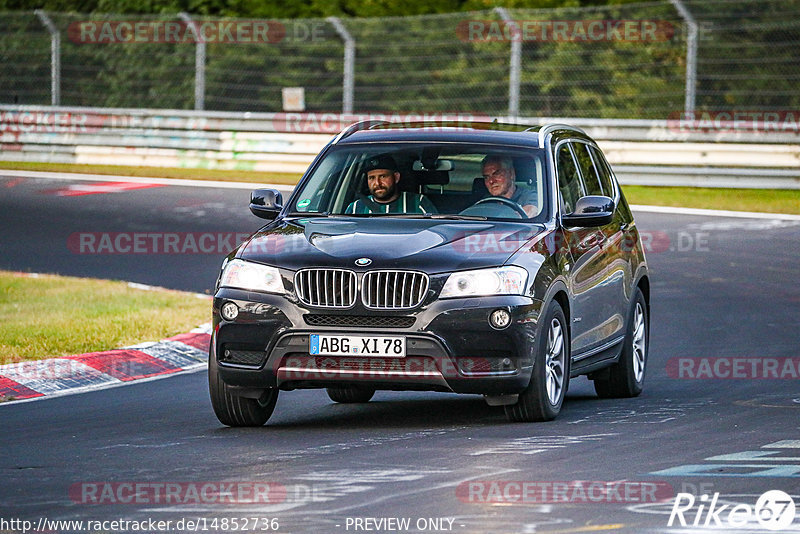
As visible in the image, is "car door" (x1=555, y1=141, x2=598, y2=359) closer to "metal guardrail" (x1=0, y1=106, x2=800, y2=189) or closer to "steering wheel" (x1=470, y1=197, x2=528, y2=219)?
"steering wheel" (x1=470, y1=197, x2=528, y2=219)

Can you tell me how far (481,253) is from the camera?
29.6 ft

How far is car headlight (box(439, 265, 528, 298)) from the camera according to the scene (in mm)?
8797

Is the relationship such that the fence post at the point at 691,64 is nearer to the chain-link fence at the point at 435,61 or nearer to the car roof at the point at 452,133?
the chain-link fence at the point at 435,61

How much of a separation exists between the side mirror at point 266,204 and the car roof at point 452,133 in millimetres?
622

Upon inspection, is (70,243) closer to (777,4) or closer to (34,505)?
(777,4)

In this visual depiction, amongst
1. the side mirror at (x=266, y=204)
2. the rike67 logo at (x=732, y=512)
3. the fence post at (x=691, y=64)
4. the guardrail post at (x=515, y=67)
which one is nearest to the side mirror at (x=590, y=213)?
the side mirror at (x=266, y=204)

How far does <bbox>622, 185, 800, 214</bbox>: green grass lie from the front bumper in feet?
46.6

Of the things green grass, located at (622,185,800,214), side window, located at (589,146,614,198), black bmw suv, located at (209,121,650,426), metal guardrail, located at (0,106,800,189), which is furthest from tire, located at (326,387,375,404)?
green grass, located at (622,185,800,214)

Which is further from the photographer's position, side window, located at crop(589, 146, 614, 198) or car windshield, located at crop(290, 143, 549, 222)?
side window, located at crop(589, 146, 614, 198)

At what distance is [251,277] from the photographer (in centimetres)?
906

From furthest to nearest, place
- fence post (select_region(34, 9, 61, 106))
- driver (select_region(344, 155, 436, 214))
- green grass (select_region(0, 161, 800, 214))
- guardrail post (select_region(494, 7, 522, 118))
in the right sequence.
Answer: fence post (select_region(34, 9, 61, 106)) → guardrail post (select_region(494, 7, 522, 118)) → green grass (select_region(0, 161, 800, 214)) → driver (select_region(344, 155, 436, 214))

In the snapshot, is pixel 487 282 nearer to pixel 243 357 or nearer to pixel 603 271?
pixel 243 357

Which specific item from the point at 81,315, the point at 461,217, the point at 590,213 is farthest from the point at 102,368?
the point at 590,213

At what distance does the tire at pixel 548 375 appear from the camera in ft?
29.6
